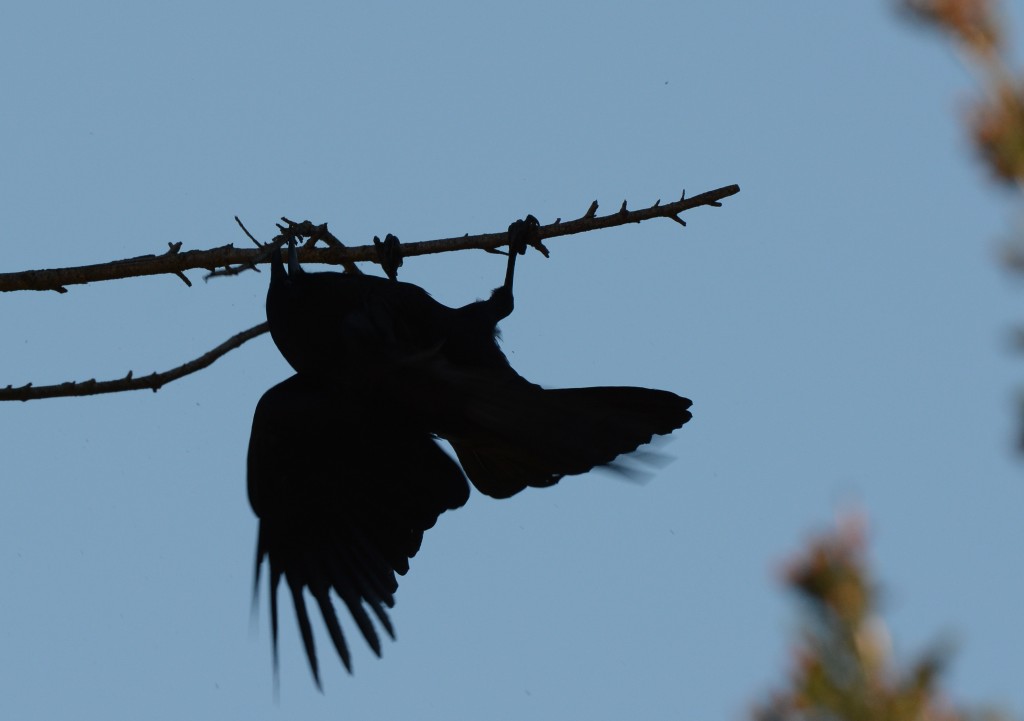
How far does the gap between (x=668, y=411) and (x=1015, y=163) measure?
1453mm

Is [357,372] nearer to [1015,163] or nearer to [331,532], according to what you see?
[331,532]

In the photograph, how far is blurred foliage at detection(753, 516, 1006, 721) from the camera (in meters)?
4.44

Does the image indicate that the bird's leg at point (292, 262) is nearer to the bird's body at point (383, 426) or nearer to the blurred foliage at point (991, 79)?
the bird's body at point (383, 426)

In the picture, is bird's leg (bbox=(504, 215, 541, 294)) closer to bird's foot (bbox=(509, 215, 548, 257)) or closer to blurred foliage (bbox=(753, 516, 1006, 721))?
bird's foot (bbox=(509, 215, 548, 257))

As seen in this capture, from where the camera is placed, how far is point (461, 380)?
4258 mm

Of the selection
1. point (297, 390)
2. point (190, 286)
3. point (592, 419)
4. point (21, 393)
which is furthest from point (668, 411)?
point (21, 393)

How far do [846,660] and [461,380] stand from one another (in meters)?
1.89

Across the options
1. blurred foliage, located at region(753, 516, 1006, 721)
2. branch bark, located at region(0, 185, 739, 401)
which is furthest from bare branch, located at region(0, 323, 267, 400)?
blurred foliage, located at region(753, 516, 1006, 721)

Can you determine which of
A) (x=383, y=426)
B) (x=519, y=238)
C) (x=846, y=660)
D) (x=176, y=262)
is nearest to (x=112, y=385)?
(x=176, y=262)

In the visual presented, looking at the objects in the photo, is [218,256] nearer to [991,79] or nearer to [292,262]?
[292,262]

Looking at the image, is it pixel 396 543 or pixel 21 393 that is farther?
pixel 396 543

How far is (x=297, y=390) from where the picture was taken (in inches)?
192

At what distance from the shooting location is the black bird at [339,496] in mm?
4855

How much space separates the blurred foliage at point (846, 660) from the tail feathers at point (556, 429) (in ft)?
3.10
